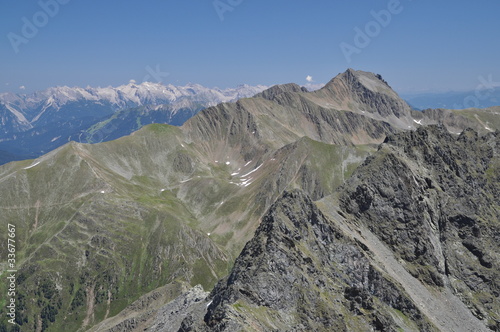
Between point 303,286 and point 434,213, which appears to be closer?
point 303,286

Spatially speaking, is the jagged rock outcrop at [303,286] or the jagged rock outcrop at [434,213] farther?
the jagged rock outcrop at [434,213]

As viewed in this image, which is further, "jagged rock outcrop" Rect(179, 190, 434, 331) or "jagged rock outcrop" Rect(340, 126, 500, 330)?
"jagged rock outcrop" Rect(340, 126, 500, 330)

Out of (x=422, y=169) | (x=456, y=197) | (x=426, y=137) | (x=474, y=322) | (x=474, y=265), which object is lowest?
(x=474, y=322)

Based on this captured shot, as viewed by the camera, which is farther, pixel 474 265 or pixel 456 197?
pixel 456 197

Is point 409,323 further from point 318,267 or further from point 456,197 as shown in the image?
point 456,197

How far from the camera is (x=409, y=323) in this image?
87625mm

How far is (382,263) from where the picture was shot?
10075cm

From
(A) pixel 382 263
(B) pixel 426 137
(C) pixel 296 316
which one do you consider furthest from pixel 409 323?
(B) pixel 426 137

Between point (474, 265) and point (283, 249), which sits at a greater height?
point (283, 249)

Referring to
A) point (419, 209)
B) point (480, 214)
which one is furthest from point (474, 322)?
point (480, 214)

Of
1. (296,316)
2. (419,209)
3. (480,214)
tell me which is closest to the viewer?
(296,316)

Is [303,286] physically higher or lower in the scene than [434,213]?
higher

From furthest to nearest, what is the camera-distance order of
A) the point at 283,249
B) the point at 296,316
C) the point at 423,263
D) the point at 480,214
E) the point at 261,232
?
the point at 480,214 → the point at 423,263 → the point at 261,232 → the point at 283,249 → the point at 296,316

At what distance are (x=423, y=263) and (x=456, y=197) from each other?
35.1 metres
